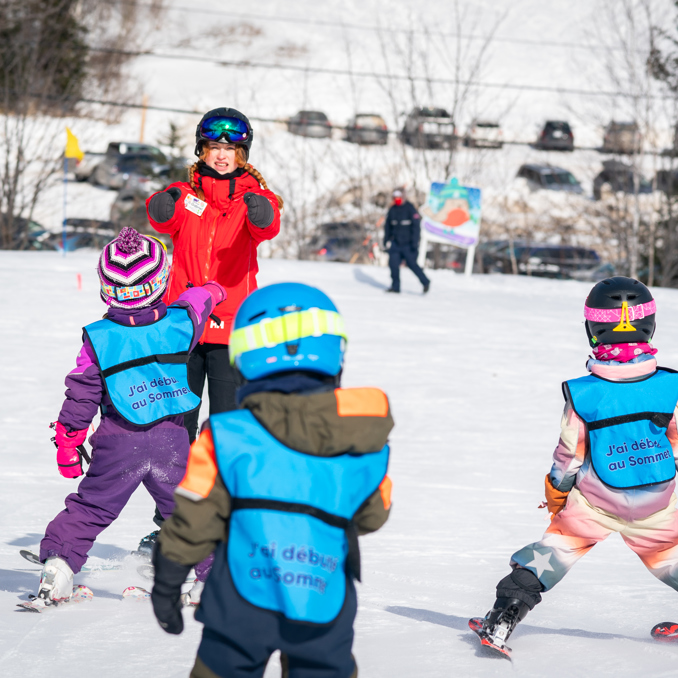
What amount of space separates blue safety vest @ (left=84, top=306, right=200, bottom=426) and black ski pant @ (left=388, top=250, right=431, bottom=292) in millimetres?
9944

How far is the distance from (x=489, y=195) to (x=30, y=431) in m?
21.9

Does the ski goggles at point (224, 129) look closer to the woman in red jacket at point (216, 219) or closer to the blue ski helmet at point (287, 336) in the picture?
the woman in red jacket at point (216, 219)

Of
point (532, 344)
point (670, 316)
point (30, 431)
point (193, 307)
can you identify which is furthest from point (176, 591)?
point (670, 316)

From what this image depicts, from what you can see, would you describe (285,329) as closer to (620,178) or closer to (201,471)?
(201,471)

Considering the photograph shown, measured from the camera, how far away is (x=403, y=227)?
1344 cm

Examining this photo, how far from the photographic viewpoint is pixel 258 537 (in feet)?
6.20

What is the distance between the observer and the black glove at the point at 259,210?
386 cm

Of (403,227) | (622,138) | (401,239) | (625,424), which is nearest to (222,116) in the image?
(625,424)

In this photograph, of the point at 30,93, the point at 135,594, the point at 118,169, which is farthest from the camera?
the point at 118,169

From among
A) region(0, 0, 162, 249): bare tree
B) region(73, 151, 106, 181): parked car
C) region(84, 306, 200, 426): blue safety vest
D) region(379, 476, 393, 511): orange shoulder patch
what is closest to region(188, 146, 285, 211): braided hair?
region(84, 306, 200, 426): blue safety vest

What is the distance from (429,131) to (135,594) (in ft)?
66.0

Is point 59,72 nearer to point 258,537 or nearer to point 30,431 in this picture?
point 30,431

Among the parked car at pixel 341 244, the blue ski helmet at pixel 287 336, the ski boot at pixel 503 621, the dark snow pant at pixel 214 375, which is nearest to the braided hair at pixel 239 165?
the dark snow pant at pixel 214 375

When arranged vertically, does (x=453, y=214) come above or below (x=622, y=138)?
below
